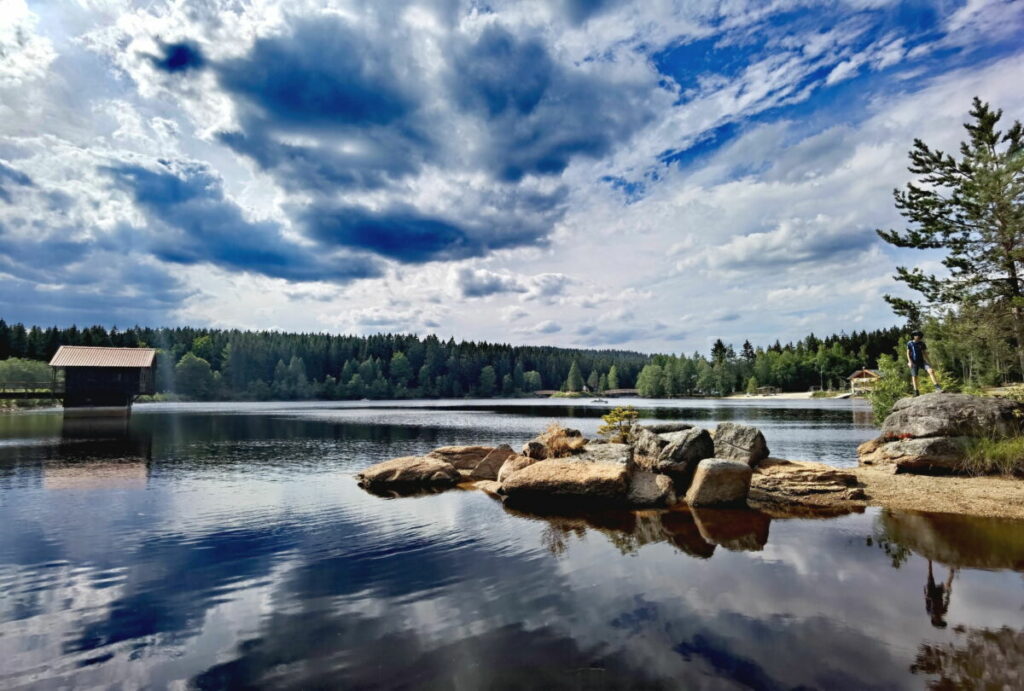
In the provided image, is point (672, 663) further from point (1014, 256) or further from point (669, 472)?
point (1014, 256)

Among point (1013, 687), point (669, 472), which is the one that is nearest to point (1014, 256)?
point (669, 472)

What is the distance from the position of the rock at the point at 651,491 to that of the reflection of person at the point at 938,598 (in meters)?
7.17

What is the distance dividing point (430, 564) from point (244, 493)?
11969 mm

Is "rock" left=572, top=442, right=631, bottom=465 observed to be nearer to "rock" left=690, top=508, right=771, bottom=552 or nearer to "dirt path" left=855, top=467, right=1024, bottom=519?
"rock" left=690, top=508, right=771, bottom=552

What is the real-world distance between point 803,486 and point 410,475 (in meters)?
13.9

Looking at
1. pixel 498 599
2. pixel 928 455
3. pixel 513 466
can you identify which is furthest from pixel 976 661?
pixel 928 455

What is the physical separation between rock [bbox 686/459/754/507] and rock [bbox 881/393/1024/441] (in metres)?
8.63

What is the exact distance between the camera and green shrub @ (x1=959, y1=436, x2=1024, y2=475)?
55.5 ft

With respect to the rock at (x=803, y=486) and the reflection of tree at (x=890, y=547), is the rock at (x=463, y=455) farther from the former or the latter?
the reflection of tree at (x=890, y=547)

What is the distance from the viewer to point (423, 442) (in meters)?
38.7

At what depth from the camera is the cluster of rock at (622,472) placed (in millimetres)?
15586

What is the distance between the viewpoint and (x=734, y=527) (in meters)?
13.0

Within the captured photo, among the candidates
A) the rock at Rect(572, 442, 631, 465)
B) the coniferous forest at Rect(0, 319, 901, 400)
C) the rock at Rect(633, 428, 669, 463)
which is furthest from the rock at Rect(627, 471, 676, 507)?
the coniferous forest at Rect(0, 319, 901, 400)

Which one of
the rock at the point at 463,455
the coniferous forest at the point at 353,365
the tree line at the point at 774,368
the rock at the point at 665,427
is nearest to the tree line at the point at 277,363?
the coniferous forest at the point at 353,365
